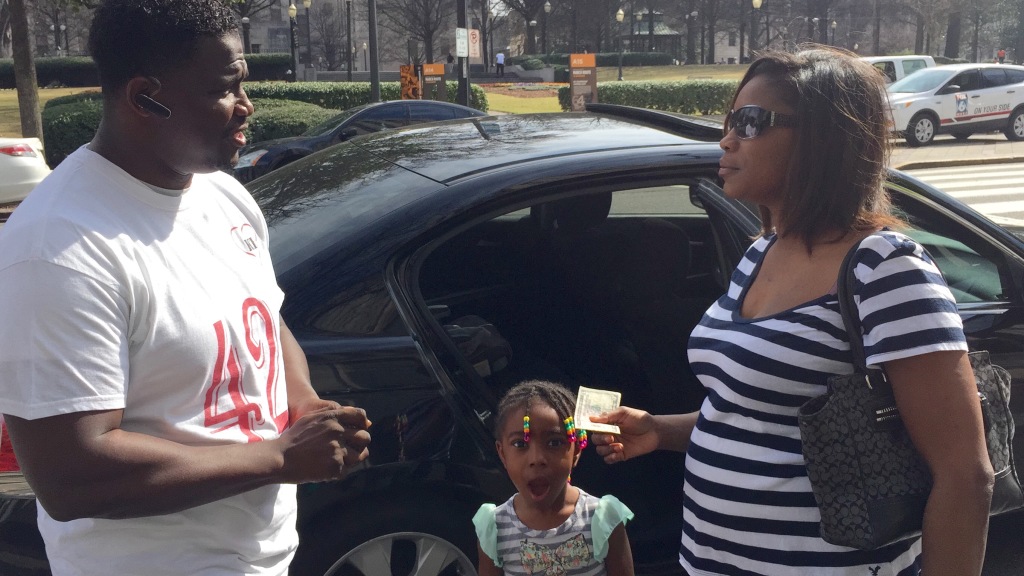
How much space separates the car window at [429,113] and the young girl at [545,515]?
13698 millimetres

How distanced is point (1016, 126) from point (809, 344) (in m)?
22.8

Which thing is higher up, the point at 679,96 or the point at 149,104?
the point at 149,104

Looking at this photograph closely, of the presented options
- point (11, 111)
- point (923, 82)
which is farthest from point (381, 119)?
point (11, 111)

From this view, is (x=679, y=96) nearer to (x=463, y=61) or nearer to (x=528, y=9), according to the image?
(x=463, y=61)

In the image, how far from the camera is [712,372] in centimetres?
184

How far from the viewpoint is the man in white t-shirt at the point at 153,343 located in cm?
140

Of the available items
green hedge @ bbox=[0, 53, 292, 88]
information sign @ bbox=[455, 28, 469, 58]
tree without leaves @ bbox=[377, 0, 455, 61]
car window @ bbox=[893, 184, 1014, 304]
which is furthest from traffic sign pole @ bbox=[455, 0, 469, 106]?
tree without leaves @ bbox=[377, 0, 455, 61]

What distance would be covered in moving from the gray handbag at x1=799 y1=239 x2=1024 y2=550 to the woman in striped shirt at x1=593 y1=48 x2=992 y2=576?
3 centimetres

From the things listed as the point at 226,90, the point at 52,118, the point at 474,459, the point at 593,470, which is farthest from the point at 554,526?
the point at 52,118

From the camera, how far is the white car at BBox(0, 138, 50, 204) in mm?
12531

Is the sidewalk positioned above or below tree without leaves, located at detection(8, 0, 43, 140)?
below

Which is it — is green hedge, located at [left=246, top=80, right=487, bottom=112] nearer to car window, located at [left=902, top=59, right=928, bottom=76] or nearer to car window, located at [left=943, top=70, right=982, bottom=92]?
car window, located at [left=902, top=59, right=928, bottom=76]

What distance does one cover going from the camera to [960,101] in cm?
2053

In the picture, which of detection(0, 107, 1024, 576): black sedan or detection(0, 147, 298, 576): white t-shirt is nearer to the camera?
detection(0, 147, 298, 576): white t-shirt
